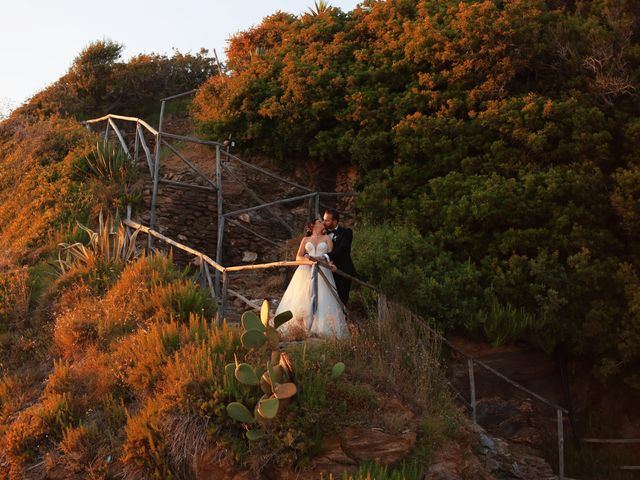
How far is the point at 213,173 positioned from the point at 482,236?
720 cm

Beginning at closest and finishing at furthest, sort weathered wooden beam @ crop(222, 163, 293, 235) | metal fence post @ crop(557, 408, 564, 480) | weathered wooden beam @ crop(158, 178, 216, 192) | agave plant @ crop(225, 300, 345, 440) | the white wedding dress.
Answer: agave plant @ crop(225, 300, 345, 440) → the white wedding dress → metal fence post @ crop(557, 408, 564, 480) → weathered wooden beam @ crop(158, 178, 216, 192) → weathered wooden beam @ crop(222, 163, 293, 235)

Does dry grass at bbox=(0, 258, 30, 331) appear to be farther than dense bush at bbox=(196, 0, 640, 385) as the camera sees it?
Yes

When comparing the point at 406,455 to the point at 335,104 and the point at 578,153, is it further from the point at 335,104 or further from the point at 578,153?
the point at 335,104

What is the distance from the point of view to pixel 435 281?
10750 millimetres

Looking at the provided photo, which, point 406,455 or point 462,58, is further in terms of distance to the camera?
point 462,58

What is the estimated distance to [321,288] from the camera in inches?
387

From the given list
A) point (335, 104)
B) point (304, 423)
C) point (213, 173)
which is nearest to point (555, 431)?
point (304, 423)

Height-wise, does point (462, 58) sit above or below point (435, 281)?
above

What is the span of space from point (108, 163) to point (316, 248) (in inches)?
283

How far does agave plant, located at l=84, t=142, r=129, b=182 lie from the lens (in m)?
15.5

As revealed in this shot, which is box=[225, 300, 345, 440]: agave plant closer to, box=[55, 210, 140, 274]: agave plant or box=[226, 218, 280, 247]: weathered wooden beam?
box=[55, 210, 140, 274]: agave plant

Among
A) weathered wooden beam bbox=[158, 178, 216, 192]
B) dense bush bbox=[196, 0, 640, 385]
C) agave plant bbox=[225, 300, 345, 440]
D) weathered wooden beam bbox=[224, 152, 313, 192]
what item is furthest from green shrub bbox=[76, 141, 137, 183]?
agave plant bbox=[225, 300, 345, 440]

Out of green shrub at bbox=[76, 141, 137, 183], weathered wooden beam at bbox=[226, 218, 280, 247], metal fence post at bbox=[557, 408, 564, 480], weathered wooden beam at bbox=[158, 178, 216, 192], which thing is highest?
green shrub at bbox=[76, 141, 137, 183]

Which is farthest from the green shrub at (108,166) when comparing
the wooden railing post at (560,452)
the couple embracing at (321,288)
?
the wooden railing post at (560,452)
